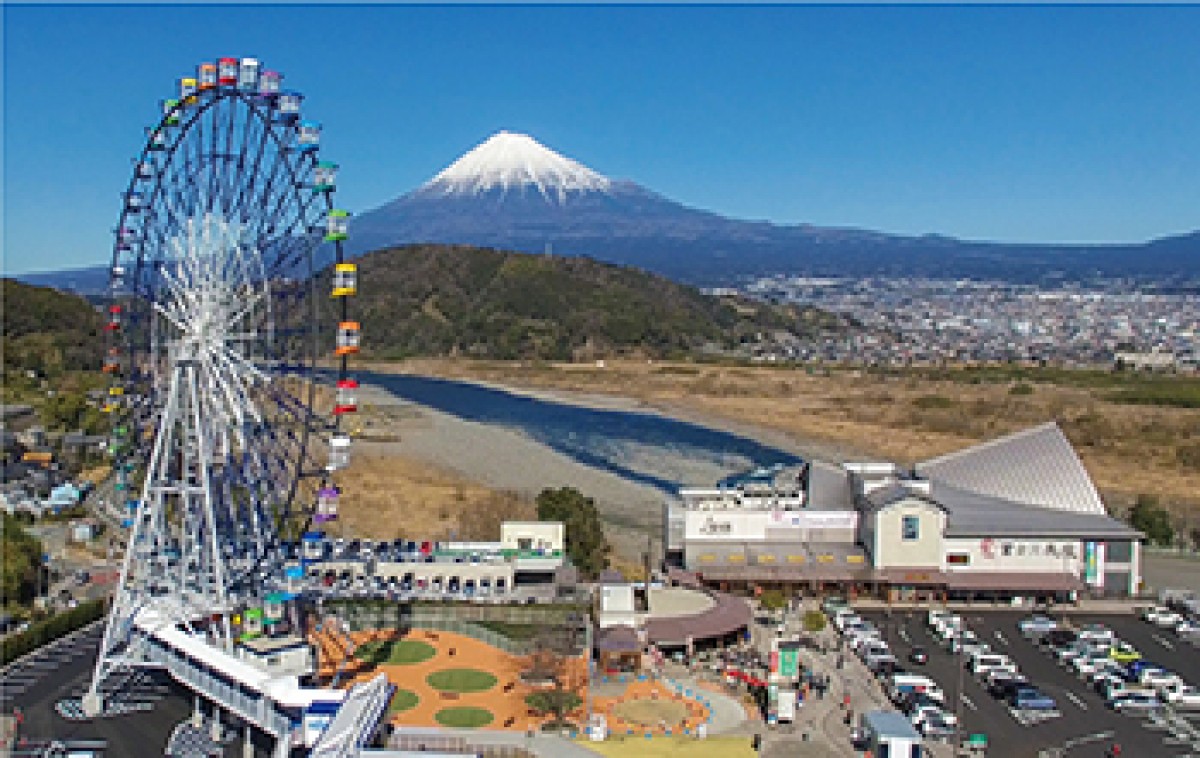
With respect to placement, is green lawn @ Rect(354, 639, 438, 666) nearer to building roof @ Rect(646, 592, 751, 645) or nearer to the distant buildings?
building roof @ Rect(646, 592, 751, 645)

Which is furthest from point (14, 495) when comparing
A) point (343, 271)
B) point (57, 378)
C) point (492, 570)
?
point (57, 378)

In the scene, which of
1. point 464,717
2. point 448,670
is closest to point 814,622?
point 448,670

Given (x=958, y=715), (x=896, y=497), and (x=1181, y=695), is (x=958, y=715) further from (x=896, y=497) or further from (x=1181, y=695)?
(x=896, y=497)

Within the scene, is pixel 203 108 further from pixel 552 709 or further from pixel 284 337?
pixel 552 709

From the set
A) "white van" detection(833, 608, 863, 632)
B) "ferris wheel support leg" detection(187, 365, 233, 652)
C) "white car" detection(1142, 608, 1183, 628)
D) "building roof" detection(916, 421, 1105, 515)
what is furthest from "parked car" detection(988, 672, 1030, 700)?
"ferris wheel support leg" detection(187, 365, 233, 652)

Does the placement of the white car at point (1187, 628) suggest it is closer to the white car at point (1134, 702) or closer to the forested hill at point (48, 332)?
the white car at point (1134, 702)
